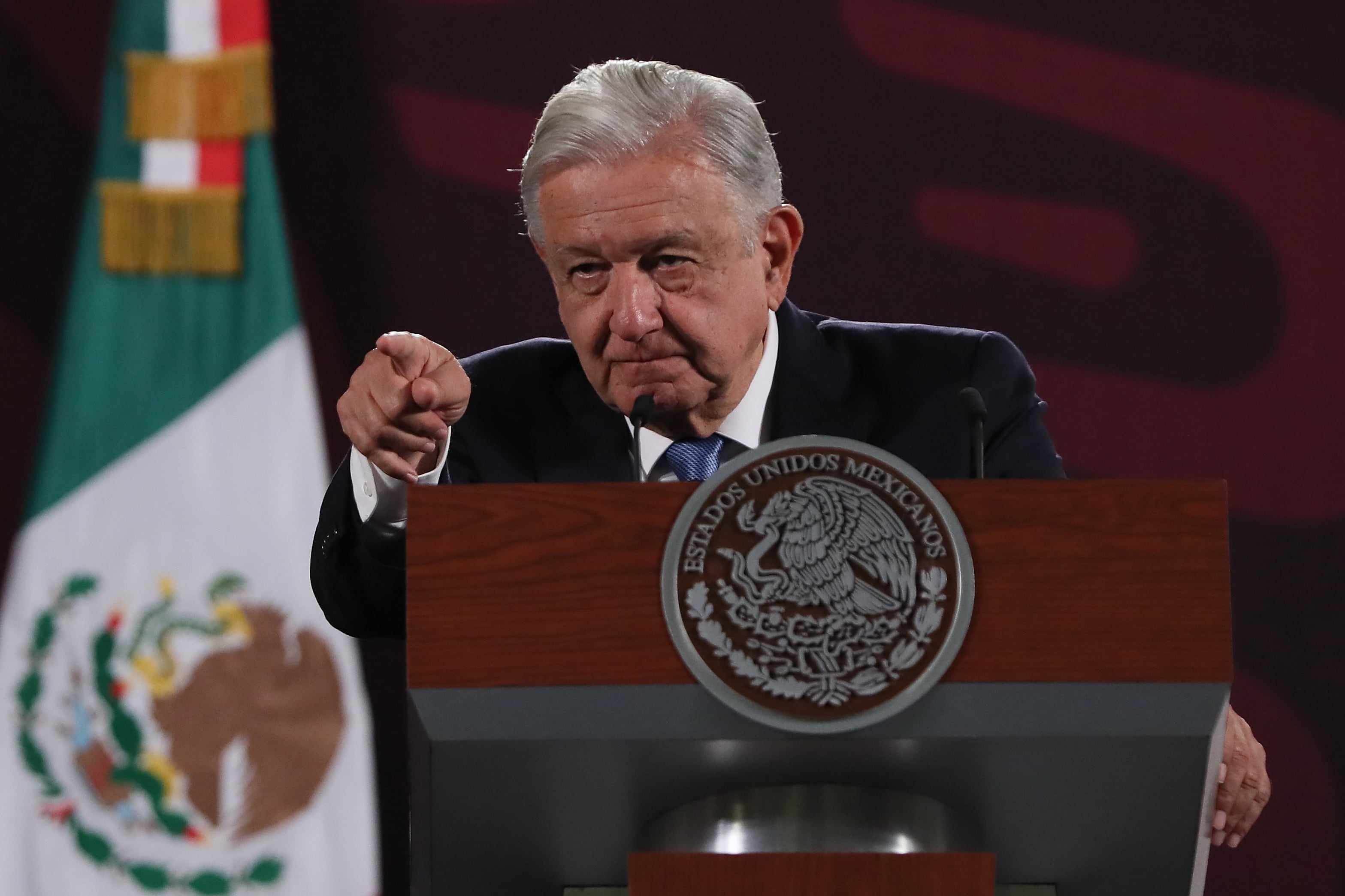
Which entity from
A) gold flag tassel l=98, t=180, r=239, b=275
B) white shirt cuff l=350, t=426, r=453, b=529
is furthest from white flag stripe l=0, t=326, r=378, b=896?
white shirt cuff l=350, t=426, r=453, b=529

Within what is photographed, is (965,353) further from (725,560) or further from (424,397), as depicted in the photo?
(725,560)

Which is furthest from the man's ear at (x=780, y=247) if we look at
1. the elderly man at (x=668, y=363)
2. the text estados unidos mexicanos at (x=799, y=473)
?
the text estados unidos mexicanos at (x=799, y=473)

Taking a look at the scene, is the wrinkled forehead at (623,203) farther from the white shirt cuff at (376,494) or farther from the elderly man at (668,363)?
the white shirt cuff at (376,494)

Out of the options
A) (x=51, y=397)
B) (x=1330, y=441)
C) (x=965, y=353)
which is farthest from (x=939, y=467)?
(x=51, y=397)

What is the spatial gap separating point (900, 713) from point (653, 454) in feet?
2.76

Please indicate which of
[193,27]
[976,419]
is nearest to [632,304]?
[976,419]

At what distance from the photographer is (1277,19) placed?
3107 mm

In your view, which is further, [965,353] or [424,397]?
[965,353]

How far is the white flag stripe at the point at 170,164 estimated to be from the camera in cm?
318

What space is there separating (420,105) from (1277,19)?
171 centimetres

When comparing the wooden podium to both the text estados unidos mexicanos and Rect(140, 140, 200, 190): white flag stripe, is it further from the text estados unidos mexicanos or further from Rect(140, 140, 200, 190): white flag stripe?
Rect(140, 140, 200, 190): white flag stripe

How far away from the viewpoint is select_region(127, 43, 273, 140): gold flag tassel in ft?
10.5

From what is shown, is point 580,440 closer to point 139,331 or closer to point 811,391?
point 811,391

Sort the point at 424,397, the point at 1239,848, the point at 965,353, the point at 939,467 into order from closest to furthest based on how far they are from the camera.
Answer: the point at 424,397 < the point at 939,467 < the point at 965,353 < the point at 1239,848
